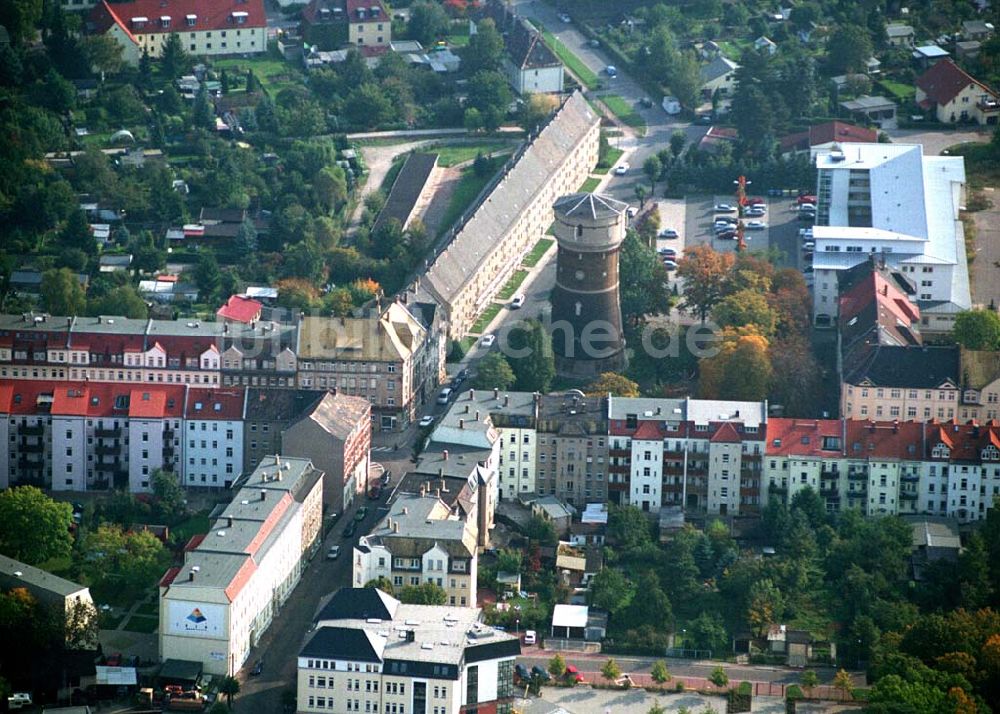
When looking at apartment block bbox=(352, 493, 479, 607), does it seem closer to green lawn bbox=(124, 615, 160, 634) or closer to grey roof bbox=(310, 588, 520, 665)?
grey roof bbox=(310, 588, 520, 665)

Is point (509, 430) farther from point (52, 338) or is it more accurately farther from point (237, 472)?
point (52, 338)

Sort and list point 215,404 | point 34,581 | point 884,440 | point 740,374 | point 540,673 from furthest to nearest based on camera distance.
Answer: point 740,374, point 215,404, point 884,440, point 34,581, point 540,673

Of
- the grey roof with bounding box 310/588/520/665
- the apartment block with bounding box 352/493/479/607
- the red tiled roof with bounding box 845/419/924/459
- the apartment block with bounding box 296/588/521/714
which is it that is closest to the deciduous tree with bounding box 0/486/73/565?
the apartment block with bounding box 352/493/479/607

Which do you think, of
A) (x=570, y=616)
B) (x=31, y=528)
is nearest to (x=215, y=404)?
(x=31, y=528)

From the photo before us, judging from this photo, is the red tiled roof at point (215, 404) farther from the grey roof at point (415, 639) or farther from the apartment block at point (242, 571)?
the grey roof at point (415, 639)

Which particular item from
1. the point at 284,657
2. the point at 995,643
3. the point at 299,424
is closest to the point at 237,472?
the point at 299,424

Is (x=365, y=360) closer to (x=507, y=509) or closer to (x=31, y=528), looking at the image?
(x=507, y=509)
